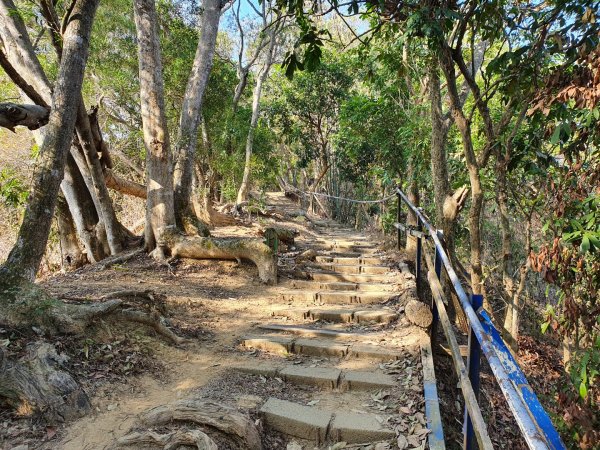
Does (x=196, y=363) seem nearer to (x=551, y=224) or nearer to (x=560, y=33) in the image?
(x=551, y=224)

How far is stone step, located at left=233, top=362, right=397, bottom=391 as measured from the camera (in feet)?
10.6

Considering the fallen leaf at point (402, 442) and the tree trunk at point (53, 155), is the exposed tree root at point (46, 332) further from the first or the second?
the fallen leaf at point (402, 442)

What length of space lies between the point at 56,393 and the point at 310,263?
4.65 m

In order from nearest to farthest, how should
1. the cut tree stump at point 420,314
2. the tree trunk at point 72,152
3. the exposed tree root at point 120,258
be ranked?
the cut tree stump at point 420,314, the tree trunk at point 72,152, the exposed tree root at point 120,258

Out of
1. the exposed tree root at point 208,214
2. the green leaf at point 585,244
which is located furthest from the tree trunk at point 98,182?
the green leaf at point 585,244

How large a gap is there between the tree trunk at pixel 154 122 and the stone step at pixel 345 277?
7.75 ft

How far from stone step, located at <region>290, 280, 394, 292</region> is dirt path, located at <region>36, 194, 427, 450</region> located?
14 mm

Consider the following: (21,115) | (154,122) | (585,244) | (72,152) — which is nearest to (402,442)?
(585,244)

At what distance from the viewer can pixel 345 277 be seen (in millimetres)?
6176

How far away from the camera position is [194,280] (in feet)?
19.3

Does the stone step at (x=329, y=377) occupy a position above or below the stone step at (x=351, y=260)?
below

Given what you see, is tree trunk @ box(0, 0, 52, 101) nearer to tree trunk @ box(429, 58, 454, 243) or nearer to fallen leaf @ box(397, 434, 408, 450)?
tree trunk @ box(429, 58, 454, 243)

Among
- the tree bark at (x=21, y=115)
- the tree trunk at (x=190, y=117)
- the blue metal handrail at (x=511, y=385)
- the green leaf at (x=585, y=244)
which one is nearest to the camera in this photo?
the blue metal handrail at (x=511, y=385)

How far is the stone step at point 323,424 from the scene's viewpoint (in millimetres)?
2600
